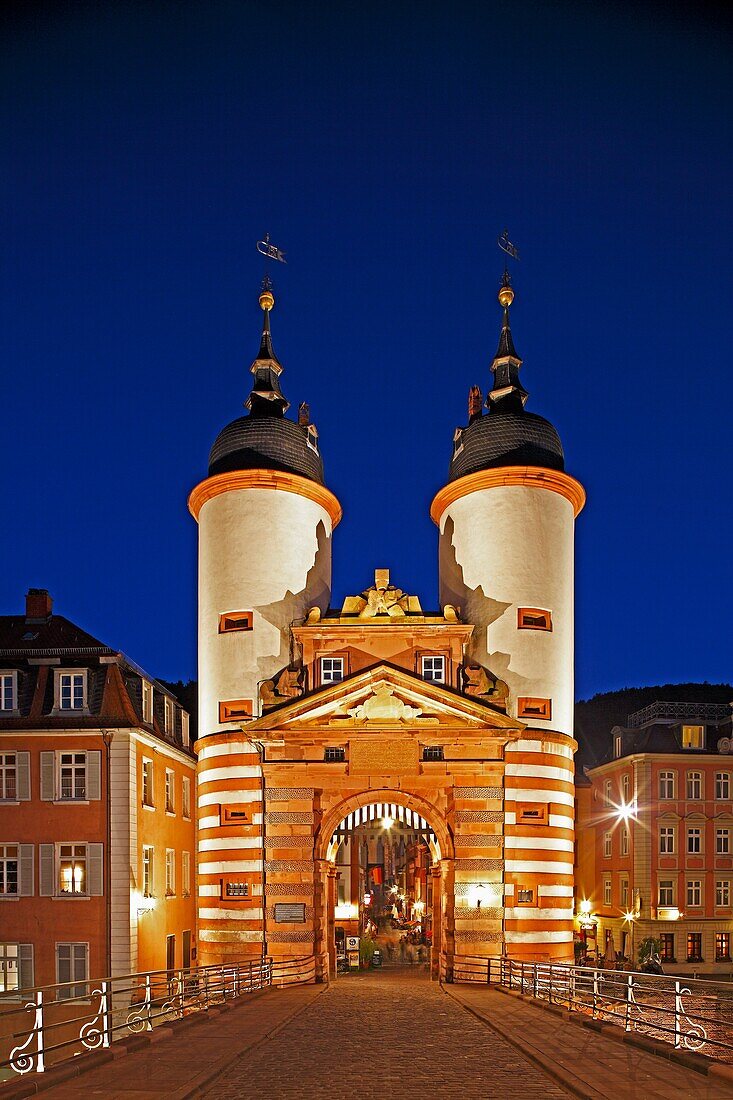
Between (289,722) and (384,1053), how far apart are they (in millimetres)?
15957

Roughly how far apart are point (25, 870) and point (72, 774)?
315 centimetres

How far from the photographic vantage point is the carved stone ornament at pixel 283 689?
35.8 m

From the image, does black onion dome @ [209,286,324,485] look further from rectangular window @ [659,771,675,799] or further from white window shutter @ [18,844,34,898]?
rectangular window @ [659,771,675,799]

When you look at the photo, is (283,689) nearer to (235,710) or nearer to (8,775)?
(235,710)

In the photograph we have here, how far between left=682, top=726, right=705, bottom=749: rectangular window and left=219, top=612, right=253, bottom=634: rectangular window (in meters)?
28.1

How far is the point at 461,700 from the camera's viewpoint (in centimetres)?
3291

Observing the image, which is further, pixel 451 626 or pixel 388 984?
pixel 451 626

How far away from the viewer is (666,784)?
56250 millimetres

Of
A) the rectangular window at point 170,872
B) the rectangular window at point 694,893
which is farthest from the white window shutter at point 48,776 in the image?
the rectangular window at point 694,893

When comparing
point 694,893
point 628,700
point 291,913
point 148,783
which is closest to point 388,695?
point 291,913

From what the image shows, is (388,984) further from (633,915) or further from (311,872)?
(633,915)

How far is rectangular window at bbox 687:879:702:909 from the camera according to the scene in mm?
54938

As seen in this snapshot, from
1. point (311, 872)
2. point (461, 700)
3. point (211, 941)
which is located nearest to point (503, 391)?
point (461, 700)

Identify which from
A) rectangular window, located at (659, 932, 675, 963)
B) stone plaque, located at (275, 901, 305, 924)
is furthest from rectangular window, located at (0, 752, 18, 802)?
rectangular window, located at (659, 932, 675, 963)
